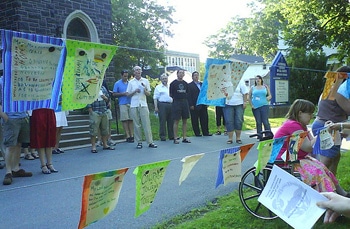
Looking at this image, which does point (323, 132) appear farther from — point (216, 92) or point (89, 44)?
point (89, 44)

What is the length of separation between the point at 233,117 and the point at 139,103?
232 centimetres

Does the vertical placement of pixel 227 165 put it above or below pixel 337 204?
below

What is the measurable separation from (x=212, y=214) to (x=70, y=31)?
9.48 m

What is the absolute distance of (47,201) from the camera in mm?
4211

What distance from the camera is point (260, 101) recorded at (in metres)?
8.29

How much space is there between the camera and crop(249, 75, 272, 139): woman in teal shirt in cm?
829

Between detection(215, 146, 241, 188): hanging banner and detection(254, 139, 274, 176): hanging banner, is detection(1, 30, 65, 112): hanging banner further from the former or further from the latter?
detection(254, 139, 274, 176): hanging banner

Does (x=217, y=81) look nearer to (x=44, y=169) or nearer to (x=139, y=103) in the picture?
(x=44, y=169)

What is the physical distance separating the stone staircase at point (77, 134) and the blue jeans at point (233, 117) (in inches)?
117

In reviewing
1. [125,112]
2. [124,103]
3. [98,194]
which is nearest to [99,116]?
[125,112]

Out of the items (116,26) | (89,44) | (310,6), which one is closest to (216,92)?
(89,44)

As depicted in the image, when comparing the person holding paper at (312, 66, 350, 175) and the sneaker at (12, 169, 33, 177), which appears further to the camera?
the sneaker at (12, 169, 33, 177)

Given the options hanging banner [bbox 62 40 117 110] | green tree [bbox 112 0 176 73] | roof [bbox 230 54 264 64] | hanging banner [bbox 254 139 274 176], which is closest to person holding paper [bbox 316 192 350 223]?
hanging banner [bbox 254 139 274 176]

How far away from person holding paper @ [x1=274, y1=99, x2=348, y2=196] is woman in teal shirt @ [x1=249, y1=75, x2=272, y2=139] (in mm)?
4479
